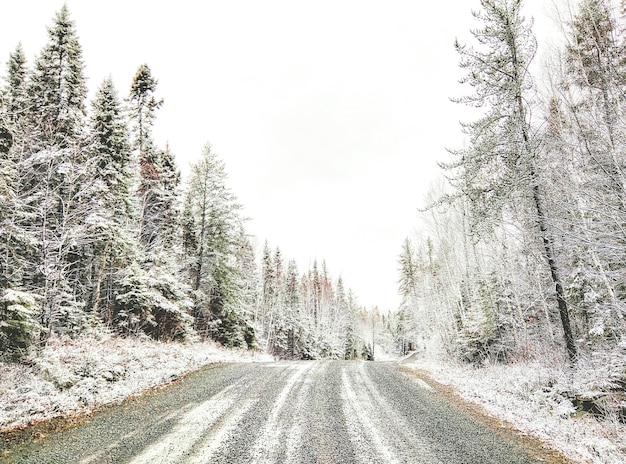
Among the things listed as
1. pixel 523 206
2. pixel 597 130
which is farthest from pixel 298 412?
pixel 523 206

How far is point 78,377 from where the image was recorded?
350 inches

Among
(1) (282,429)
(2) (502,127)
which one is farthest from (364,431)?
(2) (502,127)

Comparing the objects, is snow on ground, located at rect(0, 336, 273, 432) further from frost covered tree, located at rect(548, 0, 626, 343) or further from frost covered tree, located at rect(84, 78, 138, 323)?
frost covered tree, located at rect(548, 0, 626, 343)

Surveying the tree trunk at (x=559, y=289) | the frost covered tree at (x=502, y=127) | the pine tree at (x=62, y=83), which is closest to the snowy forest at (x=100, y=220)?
the pine tree at (x=62, y=83)

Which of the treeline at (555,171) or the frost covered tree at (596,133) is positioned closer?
the frost covered tree at (596,133)

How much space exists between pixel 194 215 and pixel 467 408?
1974 cm

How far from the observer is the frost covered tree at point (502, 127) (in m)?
10.5

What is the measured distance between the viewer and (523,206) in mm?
11906

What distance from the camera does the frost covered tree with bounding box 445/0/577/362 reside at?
10.5m

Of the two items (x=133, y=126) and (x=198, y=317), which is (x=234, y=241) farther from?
(x=133, y=126)

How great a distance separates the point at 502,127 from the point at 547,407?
855 centimetres

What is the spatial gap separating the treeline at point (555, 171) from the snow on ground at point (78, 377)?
11.1 metres

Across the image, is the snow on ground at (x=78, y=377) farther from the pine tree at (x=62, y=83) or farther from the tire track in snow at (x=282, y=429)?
the pine tree at (x=62, y=83)

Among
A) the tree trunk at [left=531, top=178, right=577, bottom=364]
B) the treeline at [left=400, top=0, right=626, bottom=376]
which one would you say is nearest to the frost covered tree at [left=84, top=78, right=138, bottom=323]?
the treeline at [left=400, top=0, right=626, bottom=376]
